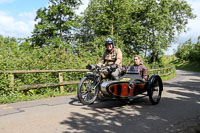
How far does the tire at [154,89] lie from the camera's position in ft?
20.8

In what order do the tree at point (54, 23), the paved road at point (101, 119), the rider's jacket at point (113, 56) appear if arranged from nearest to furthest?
the paved road at point (101, 119), the rider's jacket at point (113, 56), the tree at point (54, 23)

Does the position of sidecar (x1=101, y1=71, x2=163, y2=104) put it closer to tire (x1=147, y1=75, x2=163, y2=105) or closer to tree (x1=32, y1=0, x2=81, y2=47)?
tire (x1=147, y1=75, x2=163, y2=105)

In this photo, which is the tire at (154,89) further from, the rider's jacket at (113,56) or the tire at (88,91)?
the tire at (88,91)

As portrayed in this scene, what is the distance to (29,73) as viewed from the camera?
8.10 metres

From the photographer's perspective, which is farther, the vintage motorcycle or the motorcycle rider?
the motorcycle rider

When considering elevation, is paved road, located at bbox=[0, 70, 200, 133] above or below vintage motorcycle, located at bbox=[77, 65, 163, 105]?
below

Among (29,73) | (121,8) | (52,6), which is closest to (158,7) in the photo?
(121,8)

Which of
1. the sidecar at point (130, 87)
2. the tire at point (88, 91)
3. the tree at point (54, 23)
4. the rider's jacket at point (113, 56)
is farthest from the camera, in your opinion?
the tree at point (54, 23)

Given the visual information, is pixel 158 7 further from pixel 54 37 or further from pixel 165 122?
pixel 165 122

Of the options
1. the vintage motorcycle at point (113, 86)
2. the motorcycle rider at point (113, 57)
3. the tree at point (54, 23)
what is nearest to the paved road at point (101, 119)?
the vintage motorcycle at point (113, 86)

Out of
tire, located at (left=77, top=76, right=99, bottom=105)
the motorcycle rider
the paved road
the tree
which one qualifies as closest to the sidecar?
the motorcycle rider

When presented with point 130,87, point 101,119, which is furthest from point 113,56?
point 101,119

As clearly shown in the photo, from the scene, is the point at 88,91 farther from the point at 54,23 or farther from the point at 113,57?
the point at 54,23

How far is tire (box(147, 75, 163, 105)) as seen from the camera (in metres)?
6.35
